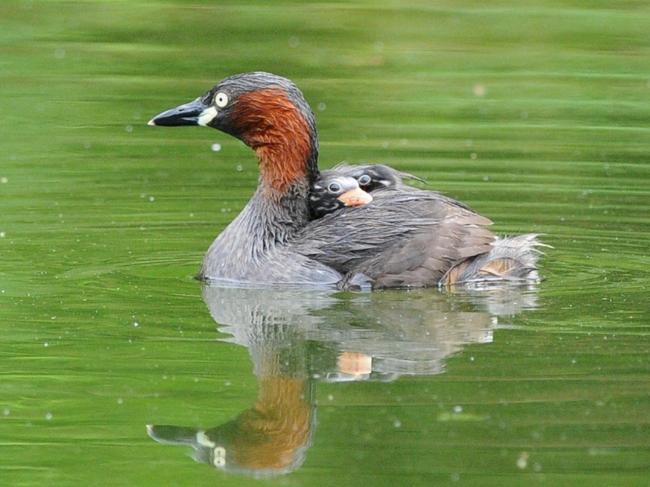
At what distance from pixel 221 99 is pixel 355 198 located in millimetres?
1039

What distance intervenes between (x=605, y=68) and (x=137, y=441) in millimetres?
10055

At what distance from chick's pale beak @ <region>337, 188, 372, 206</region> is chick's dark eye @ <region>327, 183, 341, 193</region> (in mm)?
83

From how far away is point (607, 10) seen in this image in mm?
18078

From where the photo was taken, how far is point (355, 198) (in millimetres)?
10078

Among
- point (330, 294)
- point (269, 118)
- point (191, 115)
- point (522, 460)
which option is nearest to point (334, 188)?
point (269, 118)

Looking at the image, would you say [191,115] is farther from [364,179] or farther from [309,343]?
[309,343]

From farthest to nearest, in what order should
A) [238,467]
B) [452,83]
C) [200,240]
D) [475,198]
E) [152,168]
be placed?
[452,83], [152,168], [475,198], [200,240], [238,467]

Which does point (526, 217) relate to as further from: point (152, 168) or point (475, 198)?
point (152, 168)

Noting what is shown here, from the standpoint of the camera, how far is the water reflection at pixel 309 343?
7.07 meters

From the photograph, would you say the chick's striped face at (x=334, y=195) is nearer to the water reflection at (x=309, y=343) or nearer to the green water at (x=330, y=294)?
the water reflection at (x=309, y=343)

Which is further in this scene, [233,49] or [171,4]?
[171,4]

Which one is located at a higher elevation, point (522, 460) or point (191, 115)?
point (191, 115)

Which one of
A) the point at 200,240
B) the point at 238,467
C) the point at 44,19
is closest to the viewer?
the point at 238,467

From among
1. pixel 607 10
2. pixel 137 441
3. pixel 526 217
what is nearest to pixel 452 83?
pixel 607 10
